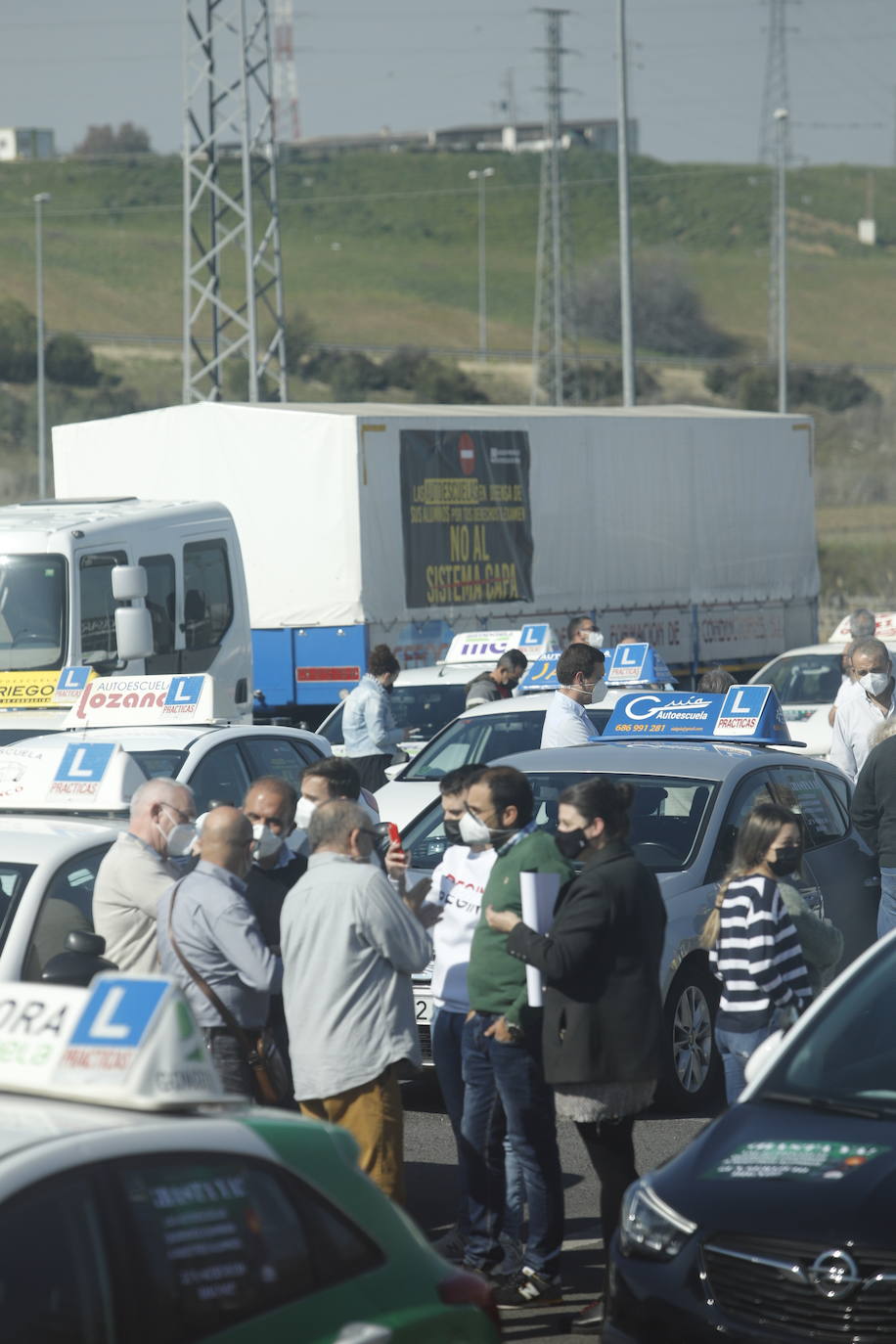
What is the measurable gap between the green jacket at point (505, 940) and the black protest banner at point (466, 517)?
1341 cm

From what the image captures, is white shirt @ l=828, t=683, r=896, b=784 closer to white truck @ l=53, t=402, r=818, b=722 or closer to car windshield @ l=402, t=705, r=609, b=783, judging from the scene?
car windshield @ l=402, t=705, r=609, b=783

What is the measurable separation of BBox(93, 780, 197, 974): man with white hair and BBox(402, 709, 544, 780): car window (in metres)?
5.39

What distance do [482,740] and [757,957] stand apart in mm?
6072

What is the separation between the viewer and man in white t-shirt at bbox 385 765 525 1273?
20.0 feet

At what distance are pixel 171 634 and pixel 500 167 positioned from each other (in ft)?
444

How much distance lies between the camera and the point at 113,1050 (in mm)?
3352

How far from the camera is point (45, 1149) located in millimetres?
3062

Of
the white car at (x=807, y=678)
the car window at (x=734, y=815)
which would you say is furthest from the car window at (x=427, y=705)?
the car window at (x=734, y=815)

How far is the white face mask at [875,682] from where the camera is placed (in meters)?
11.0

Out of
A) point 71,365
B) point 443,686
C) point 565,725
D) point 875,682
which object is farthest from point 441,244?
point 565,725

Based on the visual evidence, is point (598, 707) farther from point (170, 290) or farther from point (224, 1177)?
point (170, 290)

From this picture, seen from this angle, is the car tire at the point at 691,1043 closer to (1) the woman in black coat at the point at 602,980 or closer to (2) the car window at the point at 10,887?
(1) the woman in black coat at the point at 602,980

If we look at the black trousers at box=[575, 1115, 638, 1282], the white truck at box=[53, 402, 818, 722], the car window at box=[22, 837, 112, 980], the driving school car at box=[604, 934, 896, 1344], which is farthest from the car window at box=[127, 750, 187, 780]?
the white truck at box=[53, 402, 818, 722]

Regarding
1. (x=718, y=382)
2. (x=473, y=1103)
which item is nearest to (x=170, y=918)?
(x=473, y=1103)
